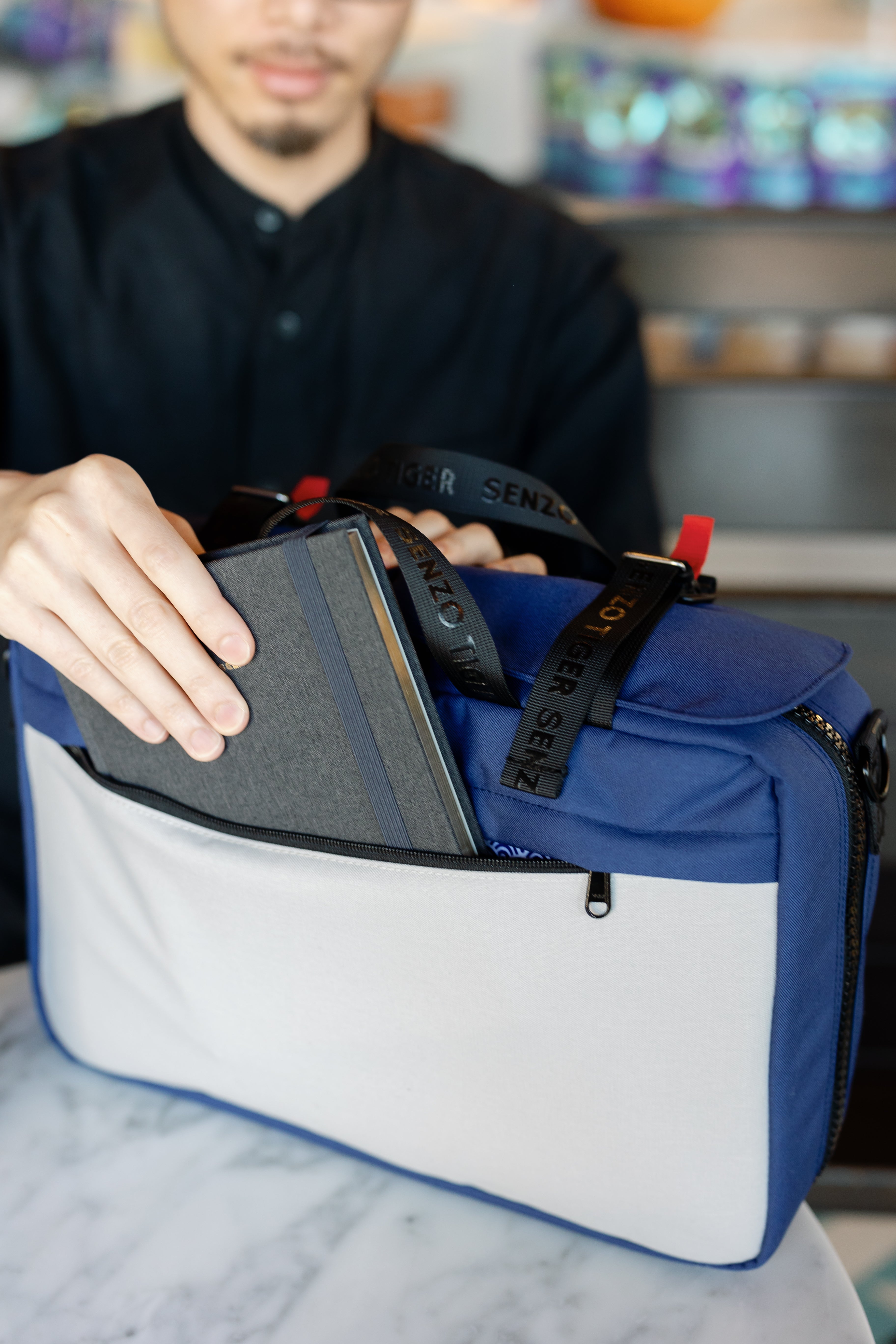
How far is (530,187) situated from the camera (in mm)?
1482

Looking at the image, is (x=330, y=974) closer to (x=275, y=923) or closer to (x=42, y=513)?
(x=275, y=923)

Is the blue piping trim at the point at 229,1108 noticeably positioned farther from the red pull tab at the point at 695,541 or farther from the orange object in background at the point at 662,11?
the orange object in background at the point at 662,11

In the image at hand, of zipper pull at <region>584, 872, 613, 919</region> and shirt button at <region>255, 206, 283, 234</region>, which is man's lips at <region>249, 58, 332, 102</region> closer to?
shirt button at <region>255, 206, 283, 234</region>

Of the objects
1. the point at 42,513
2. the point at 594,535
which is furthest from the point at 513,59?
the point at 42,513

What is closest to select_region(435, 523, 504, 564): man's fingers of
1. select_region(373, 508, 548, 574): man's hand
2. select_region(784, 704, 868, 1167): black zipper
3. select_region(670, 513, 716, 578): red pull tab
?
select_region(373, 508, 548, 574): man's hand

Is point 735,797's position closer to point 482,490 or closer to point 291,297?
point 482,490

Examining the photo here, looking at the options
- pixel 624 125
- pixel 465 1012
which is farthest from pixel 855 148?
pixel 465 1012

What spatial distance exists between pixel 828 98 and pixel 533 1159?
4.91 feet

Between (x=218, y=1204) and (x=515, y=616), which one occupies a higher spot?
(x=515, y=616)

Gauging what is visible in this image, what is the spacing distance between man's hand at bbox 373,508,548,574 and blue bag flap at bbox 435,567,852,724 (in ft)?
0.26

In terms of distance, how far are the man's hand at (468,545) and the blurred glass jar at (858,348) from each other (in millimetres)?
1081

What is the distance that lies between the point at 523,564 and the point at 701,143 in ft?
3.78

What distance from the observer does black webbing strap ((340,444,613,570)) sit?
55cm

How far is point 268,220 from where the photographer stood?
0.95 metres
